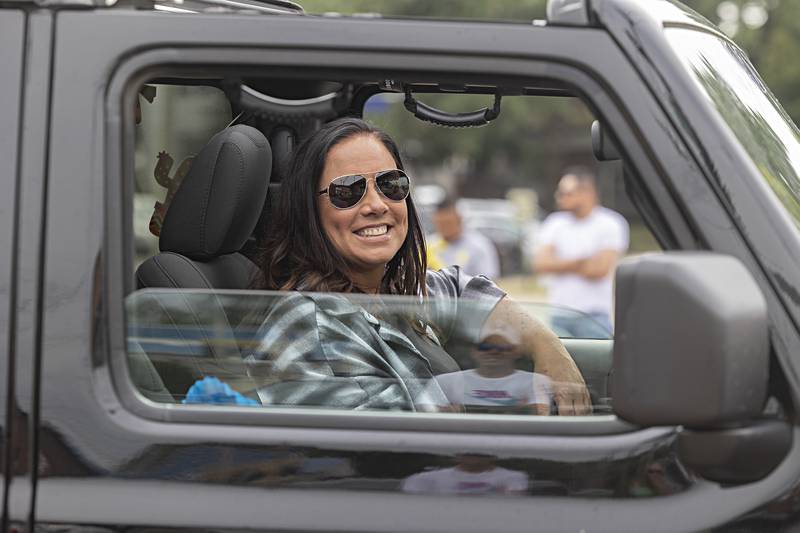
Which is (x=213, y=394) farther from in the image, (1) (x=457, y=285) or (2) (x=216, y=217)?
(1) (x=457, y=285)

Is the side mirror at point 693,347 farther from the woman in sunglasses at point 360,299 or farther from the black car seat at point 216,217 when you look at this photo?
the black car seat at point 216,217

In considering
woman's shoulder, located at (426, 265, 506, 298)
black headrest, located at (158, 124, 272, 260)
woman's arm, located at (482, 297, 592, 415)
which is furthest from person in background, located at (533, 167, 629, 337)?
woman's arm, located at (482, 297, 592, 415)

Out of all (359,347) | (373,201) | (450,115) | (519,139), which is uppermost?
(450,115)

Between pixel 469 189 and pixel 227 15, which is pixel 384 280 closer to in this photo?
pixel 227 15

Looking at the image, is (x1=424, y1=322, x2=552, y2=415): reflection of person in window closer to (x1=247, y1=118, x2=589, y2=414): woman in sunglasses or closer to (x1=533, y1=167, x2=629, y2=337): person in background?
(x1=247, y1=118, x2=589, y2=414): woman in sunglasses

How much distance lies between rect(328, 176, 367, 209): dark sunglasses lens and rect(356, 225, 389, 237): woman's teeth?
6 centimetres

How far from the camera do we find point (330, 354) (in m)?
1.76

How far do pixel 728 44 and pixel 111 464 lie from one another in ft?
4.35

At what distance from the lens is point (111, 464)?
5.01 ft

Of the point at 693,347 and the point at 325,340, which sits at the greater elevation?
the point at 693,347

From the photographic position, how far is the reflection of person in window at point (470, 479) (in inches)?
60.0

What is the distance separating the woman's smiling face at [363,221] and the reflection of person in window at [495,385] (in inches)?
19.9

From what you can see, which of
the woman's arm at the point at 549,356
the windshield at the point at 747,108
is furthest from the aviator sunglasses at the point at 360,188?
Result: the windshield at the point at 747,108

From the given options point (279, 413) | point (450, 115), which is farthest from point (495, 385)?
point (450, 115)
